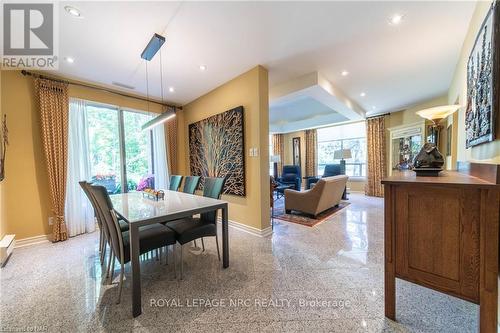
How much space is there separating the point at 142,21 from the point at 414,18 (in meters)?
2.86

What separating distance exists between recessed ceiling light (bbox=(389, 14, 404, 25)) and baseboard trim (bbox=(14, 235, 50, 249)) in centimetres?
548

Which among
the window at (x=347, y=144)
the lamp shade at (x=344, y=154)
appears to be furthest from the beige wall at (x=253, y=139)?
the window at (x=347, y=144)

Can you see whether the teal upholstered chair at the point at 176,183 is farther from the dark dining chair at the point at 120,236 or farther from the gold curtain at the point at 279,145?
the gold curtain at the point at 279,145

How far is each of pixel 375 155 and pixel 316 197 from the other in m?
3.68

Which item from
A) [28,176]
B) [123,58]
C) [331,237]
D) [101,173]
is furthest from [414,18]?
[28,176]

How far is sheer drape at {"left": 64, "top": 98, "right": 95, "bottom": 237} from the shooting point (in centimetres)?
318

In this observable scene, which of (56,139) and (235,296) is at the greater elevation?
(56,139)

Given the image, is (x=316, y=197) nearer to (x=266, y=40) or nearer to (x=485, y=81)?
(x=485, y=81)

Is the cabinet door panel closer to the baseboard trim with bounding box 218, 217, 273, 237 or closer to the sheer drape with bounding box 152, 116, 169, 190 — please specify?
the baseboard trim with bounding box 218, 217, 273, 237

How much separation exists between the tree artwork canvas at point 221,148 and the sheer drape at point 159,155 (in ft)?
2.01

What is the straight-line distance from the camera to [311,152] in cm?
771

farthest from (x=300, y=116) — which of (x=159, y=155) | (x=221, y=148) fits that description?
(x=159, y=155)

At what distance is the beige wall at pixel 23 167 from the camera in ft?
9.07

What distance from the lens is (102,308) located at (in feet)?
5.10
